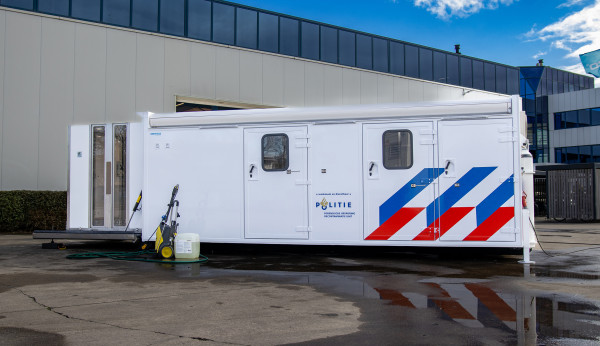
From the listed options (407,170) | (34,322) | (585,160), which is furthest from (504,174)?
(585,160)

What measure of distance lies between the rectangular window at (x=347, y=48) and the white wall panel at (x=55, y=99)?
11.4m

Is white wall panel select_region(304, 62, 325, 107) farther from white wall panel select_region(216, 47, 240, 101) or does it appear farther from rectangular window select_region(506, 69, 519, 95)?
rectangular window select_region(506, 69, 519, 95)

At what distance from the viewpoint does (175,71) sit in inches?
757

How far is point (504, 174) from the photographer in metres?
8.64

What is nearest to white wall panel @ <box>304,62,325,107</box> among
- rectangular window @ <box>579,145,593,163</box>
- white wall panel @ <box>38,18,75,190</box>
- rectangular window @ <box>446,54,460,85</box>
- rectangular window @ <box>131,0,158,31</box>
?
rectangular window @ <box>131,0,158,31</box>

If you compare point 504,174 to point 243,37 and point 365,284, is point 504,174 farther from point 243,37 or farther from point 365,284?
point 243,37

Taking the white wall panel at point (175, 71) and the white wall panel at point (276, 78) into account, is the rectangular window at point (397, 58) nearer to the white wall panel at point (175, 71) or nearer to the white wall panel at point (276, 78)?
the white wall panel at point (276, 78)

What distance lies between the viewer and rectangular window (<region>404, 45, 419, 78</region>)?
26406 millimetres

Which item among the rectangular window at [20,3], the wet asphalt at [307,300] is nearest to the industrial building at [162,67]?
the rectangular window at [20,3]

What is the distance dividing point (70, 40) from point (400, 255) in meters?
13.1

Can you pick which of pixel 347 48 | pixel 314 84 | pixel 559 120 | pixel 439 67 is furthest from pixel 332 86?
pixel 559 120

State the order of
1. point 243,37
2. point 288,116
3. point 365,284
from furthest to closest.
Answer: point 243,37 → point 288,116 → point 365,284

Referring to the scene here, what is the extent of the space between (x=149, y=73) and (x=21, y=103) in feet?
13.9

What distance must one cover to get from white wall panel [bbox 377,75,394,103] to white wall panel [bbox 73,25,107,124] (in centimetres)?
1228
